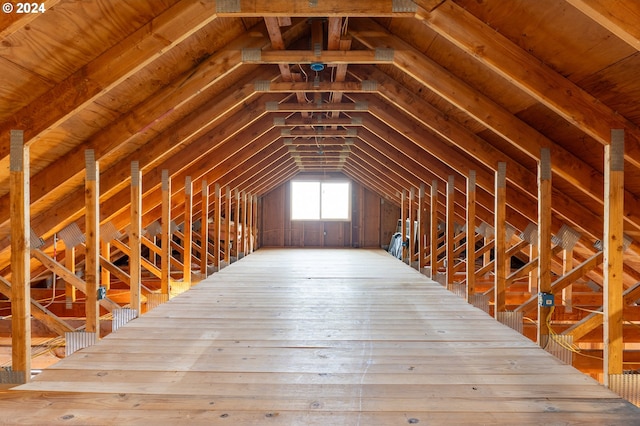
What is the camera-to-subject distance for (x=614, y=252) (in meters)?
2.85

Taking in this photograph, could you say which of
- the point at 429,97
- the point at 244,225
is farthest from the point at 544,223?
the point at 244,225

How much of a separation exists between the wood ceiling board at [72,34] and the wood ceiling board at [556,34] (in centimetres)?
214

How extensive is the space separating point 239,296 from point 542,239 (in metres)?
3.60

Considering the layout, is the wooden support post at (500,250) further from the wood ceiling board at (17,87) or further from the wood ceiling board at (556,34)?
the wood ceiling board at (17,87)

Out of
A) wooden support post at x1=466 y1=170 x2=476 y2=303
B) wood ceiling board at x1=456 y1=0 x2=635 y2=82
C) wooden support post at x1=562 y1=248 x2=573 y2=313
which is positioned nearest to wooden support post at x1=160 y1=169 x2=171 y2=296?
wooden support post at x1=466 y1=170 x2=476 y2=303

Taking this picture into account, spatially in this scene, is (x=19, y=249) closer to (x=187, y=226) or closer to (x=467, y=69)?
(x=187, y=226)

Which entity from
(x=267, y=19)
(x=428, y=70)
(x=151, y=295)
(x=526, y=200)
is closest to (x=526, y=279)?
(x=526, y=200)

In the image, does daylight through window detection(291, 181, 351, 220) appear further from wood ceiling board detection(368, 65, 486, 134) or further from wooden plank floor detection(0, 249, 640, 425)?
wood ceiling board detection(368, 65, 486, 134)

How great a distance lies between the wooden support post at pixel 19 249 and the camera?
9.19 feet

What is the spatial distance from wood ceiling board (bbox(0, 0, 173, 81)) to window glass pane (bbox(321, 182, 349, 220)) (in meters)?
12.6

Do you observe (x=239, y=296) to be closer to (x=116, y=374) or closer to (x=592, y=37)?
(x=116, y=374)

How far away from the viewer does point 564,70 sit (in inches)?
117

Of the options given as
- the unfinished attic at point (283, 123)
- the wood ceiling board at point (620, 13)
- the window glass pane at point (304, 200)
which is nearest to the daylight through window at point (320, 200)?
the window glass pane at point (304, 200)

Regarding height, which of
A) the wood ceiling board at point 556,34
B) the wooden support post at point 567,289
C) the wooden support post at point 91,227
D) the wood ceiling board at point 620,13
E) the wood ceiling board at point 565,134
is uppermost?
the wood ceiling board at point 556,34
